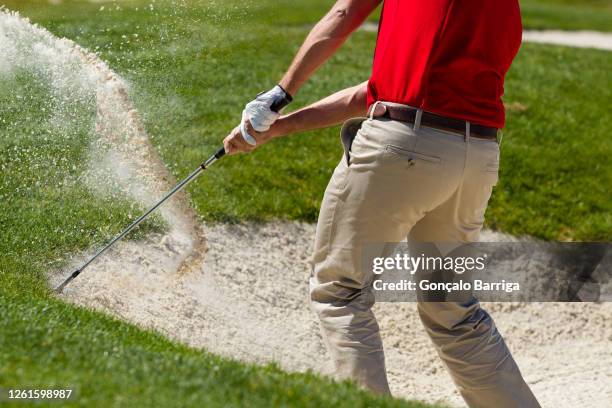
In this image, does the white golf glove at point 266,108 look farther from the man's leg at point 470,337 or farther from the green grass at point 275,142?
the green grass at point 275,142

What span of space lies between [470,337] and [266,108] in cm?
133

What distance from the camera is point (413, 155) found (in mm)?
3523

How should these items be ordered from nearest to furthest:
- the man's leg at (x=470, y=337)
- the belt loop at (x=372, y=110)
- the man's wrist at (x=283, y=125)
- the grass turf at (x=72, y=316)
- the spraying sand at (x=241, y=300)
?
1. the grass turf at (x=72, y=316)
2. the belt loop at (x=372, y=110)
3. the man's leg at (x=470, y=337)
4. the man's wrist at (x=283, y=125)
5. the spraying sand at (x=241, y=300)

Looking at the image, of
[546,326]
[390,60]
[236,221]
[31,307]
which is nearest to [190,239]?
[236,221]

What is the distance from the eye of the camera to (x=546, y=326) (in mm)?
6359

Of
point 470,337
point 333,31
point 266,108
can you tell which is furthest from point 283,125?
point 470,337

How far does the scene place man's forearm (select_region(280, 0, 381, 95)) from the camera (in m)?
3.71

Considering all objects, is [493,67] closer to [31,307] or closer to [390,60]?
[390,60]

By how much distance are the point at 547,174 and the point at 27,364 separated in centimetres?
552

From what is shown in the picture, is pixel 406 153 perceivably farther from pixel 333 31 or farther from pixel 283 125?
pixel 283 125

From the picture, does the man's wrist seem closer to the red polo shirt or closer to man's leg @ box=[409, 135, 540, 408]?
the red polo shirt

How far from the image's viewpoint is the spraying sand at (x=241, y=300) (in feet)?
17.2

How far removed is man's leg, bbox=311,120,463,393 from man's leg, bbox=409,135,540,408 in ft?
0.68

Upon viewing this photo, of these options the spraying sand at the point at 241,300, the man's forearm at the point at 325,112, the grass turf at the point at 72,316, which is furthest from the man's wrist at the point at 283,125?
the spraying sand at the point at 241,300
